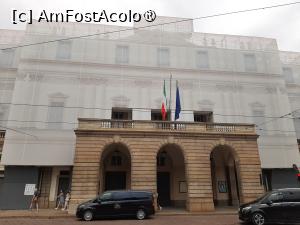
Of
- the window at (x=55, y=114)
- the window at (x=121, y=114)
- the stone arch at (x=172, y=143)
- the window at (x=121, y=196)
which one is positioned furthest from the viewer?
the window at (x=121, y=114)

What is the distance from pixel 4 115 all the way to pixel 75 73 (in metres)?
8.43

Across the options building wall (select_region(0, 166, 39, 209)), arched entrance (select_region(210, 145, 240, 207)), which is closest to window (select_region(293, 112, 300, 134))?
arched entrance (select_region(210, 145, 240, 207))

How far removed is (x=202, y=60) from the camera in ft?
99.4

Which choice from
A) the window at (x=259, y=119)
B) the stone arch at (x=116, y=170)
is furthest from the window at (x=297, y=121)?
the stone arch at (x=116, y=170)

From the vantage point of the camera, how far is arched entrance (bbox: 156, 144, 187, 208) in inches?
1014

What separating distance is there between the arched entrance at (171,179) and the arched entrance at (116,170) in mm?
3257

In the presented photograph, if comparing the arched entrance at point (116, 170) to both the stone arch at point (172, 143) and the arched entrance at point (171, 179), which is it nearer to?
the arched entrance at point (171, 179)

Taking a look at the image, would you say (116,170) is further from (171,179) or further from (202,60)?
(202,60)

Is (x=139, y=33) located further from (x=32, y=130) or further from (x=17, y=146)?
(x=17, y=146)

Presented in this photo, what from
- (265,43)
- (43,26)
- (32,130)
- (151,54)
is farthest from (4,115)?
(265,43)

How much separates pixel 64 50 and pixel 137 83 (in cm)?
893

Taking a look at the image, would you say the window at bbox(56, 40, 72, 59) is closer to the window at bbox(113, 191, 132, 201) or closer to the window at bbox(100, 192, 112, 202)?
the window at bbox(100, 192, 112, 202)

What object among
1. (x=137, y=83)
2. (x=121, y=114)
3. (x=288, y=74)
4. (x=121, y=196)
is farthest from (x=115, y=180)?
(x=288, y=74)

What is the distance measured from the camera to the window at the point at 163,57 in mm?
29470
